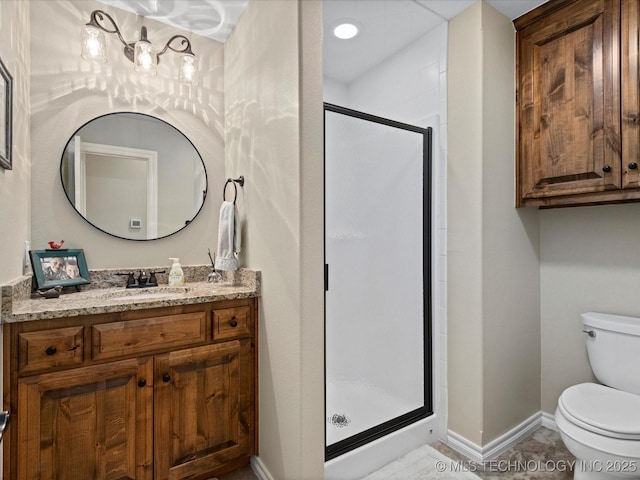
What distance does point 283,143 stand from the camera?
5.07 feet

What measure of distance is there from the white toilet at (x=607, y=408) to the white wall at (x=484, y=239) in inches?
13.6

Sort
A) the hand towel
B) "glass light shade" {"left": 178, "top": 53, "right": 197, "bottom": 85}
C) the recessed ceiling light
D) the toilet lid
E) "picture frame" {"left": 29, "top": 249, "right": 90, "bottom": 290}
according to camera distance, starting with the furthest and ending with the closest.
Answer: the recessed ceiling light
"glass light shade" {"left": 178, "top": 53, "right": 197, "bottom": 85}
the hand towel
"picture frame" {"left": 29, "top": 249, "right": 90, "bottom": 290}
the toilet lid

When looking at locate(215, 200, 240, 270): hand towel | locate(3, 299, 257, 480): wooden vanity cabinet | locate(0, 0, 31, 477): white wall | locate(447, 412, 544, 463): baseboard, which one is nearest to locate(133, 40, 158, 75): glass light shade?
locate(0, 0, 31, 477): white wall

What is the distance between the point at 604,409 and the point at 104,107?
2.85m

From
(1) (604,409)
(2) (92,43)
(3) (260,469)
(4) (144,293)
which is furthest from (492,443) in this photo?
(2) (92,43)

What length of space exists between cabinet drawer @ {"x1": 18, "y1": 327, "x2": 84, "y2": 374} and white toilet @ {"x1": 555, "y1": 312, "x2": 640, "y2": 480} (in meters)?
2.04

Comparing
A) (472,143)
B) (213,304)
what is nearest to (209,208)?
(213,304)

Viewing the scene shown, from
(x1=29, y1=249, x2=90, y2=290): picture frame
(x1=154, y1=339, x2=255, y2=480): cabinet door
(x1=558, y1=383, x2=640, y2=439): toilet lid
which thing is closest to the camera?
(x1=558, y1=383, x2=640, y2=439): toilet lid

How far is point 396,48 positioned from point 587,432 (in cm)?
232

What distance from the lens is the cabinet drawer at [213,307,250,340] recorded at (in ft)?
5.43

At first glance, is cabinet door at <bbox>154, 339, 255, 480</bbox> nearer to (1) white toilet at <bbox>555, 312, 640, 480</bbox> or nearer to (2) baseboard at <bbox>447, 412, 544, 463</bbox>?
(2) baseboard at <bbox>447, 412, 544, 463</bbox>

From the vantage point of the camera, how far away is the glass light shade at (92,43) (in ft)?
5.56

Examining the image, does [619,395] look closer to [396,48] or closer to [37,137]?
[396,48]

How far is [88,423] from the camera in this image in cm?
138
